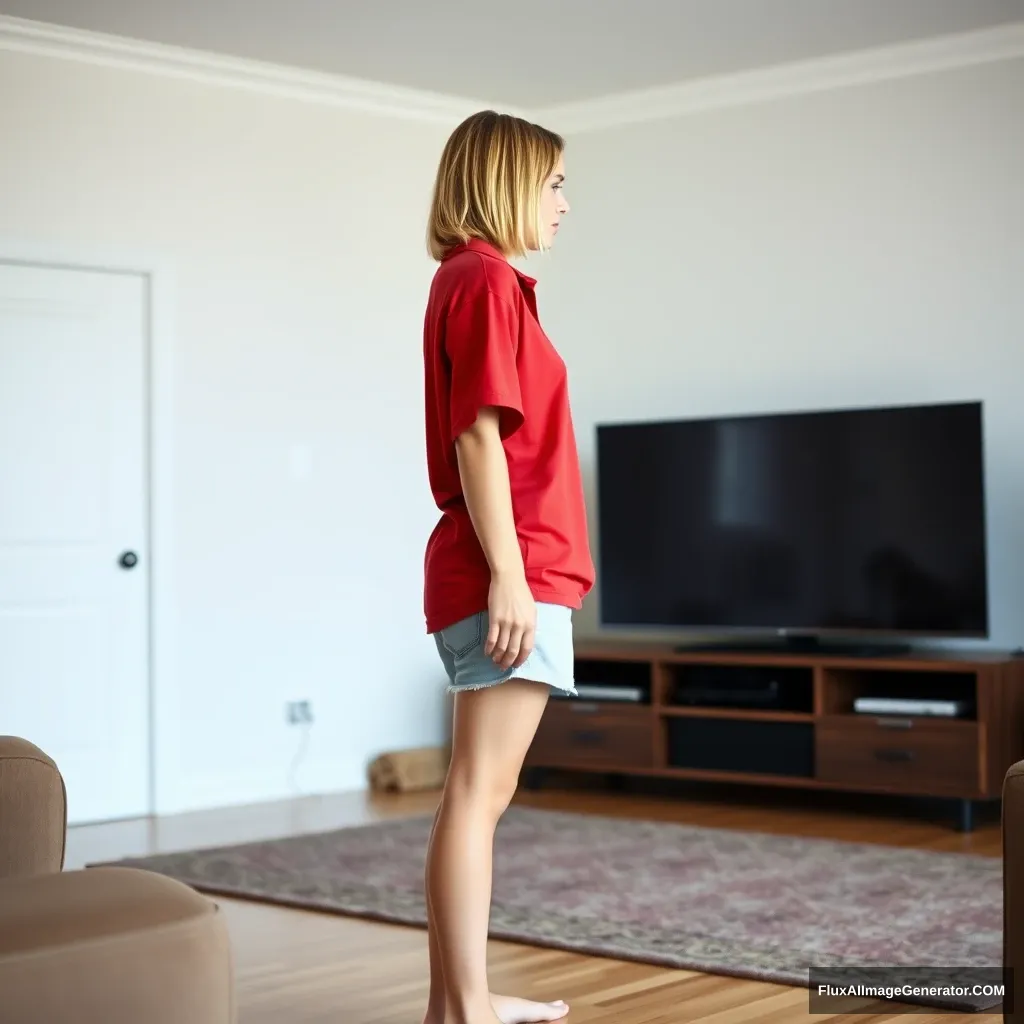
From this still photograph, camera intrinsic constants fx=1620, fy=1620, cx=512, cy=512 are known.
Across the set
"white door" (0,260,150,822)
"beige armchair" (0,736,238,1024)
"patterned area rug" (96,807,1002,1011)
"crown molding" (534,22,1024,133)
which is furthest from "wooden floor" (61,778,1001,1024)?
"crown molding" (534,22,1024,133)

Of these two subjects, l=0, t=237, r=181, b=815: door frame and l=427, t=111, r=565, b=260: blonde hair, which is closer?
l=427, t=111, r=565, b=260: blonde hair

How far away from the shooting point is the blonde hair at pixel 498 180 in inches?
90.0

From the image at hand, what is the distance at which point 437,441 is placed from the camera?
2318 mm

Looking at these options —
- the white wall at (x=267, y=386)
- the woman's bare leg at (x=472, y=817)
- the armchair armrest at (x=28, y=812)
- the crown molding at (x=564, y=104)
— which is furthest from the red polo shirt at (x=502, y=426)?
the crown molding at (x=564, y=104)

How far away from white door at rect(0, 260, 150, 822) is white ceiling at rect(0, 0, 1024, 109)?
86 cm

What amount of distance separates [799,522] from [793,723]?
26.2 inches

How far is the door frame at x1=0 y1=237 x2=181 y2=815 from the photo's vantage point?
5.39 meters

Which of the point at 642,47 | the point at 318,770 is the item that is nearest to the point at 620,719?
the point at 318,770

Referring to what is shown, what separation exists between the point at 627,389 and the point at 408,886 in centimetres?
272

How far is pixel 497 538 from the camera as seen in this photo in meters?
2.17

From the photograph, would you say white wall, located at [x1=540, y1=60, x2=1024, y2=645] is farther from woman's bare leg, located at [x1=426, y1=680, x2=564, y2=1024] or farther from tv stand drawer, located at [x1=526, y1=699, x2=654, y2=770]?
woman's bare leg, located at [x1=426, y1=680, x2=564, y2=1024]

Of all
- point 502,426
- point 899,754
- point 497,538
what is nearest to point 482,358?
point 502,426

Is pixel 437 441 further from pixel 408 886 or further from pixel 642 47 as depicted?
pixel 642 47

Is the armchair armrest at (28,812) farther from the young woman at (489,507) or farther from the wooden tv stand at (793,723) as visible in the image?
the wooden tv stand at (793,723)
